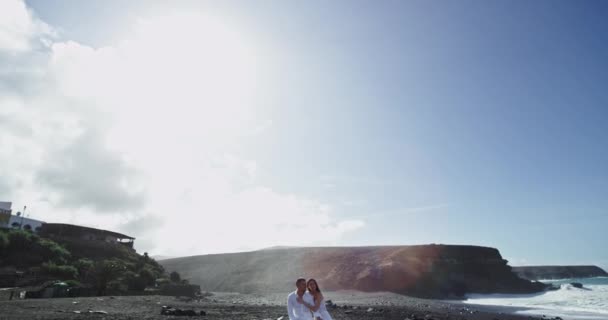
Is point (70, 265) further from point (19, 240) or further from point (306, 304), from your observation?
point (306, 304)

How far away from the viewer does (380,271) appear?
5806 centimetres

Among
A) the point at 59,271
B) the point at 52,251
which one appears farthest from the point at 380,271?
the point at 52,251

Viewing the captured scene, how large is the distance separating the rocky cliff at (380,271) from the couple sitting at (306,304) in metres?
50.0

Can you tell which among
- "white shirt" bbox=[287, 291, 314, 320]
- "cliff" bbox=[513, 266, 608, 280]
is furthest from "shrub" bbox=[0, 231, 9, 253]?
"cliff" bbox=[513, 266, 608, 280]

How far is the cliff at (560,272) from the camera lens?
146 m

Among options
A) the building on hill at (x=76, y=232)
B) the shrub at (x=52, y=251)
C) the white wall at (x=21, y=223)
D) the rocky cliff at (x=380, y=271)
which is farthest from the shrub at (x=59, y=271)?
the rocky cliff at (x=380, y=271)

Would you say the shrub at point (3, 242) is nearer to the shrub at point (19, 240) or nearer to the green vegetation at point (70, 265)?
the green vegetation at point (70, 265)

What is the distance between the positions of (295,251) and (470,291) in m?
42.7

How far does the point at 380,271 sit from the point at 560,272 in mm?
140529

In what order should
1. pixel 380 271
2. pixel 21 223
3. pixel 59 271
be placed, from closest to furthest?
pixel 59 271, pixel 380 271, pixel 21 223

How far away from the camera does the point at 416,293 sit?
51625mm

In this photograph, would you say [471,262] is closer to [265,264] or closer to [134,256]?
[265,264]

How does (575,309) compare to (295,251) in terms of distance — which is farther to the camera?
(295,251)

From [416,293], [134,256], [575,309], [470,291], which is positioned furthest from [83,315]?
[470,291]
